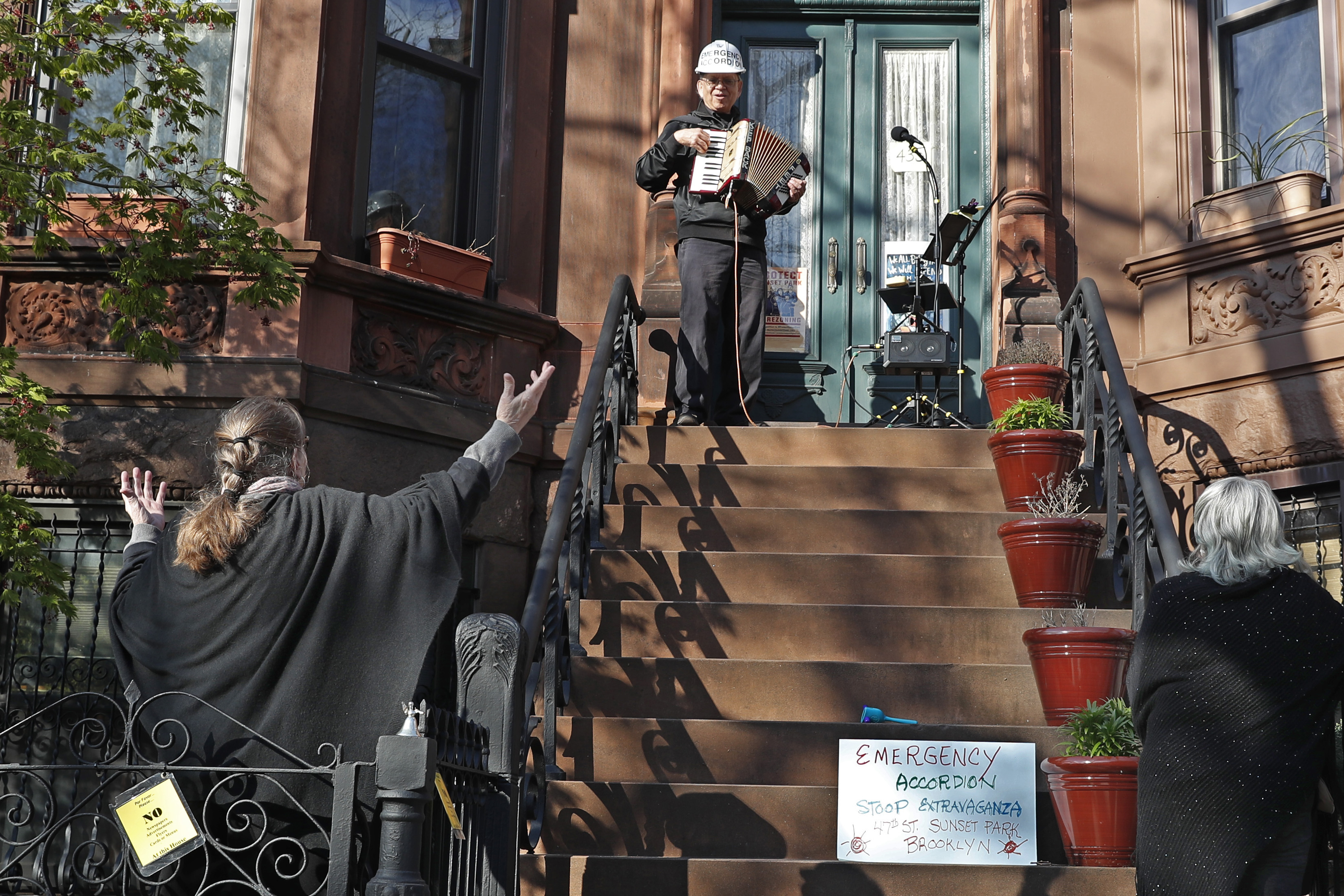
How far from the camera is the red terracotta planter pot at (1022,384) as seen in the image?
7.43m

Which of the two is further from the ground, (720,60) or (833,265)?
(720,60)

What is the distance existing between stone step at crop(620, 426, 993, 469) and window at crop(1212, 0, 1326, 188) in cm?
256

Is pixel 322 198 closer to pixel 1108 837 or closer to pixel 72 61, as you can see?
pixel 72 61

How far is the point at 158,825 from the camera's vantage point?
3.00 m

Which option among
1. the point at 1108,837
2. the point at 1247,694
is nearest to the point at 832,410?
the point at 1108,837

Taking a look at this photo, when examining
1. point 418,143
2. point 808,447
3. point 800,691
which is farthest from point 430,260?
point 800,691

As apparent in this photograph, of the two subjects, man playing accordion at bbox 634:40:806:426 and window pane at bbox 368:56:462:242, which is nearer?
man playing accordion at bbox 634:40:806:426

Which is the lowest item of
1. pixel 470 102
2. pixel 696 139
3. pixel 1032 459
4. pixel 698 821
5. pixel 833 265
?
pixel 698 821

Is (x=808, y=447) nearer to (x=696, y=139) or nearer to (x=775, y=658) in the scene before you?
(x=775, y=658)

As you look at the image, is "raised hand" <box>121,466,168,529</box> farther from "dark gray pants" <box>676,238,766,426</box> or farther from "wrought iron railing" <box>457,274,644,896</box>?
"dark gray pants" <box>676,238,766,426</box>

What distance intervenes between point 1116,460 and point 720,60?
3.22 m

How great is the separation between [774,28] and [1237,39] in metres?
2.91

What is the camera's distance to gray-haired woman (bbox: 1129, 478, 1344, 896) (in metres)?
3.61

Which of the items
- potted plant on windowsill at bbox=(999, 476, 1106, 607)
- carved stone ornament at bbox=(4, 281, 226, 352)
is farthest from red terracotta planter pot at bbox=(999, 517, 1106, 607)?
carved stone ornament at bbox=(4, 281, 226, 352)
